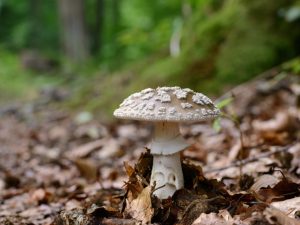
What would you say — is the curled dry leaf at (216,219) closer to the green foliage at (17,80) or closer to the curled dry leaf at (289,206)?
the curled dry leaf at (289,206)

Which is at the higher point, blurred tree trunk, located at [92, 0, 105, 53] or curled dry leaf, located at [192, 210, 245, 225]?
blurred tree trunk, located at [92, 0, 105, 53]

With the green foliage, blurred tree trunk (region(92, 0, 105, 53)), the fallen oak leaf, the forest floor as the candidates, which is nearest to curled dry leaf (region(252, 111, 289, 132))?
the forest floor

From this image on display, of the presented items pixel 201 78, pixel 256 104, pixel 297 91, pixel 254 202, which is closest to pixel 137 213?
pixel 254 202

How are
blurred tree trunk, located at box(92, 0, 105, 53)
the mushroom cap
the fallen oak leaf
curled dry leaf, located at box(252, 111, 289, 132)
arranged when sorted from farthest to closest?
blurred tree trunk, located at box(92, 0, 105, 53) < curled dry leaf, located at box(252, 111, 289, 132) < the fallen oak leaf < the mushroom cap

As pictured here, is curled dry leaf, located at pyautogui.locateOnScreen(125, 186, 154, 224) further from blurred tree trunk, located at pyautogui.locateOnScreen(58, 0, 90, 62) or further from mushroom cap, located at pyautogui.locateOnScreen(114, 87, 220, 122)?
blurred tree trunk, located at pyautogui.locateOnScreen(58, 0, 90, 62)

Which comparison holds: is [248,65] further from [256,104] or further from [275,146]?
[275,146]

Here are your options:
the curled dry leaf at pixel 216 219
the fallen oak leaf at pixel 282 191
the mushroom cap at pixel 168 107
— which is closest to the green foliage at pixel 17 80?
the mushroom cap at pixel 168 107
